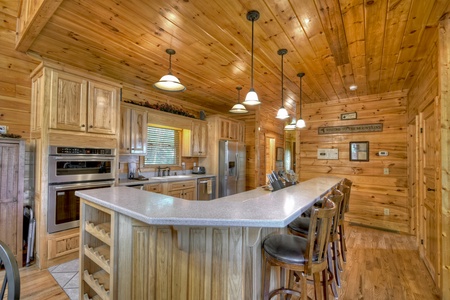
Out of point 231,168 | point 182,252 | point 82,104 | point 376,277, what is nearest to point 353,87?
point 231,168

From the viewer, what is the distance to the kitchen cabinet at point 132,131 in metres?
3.79

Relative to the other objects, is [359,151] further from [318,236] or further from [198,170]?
[318,236]

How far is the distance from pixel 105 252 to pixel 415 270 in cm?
359

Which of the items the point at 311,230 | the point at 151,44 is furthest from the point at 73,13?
the point at 311,230

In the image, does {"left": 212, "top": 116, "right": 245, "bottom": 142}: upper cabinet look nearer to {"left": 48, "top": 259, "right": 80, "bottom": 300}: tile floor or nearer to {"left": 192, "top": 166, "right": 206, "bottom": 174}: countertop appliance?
{"left": 192, "top": 166, "right": 206, "bottom": 174}: countertop appliance

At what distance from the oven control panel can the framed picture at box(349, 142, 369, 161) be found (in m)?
4.60

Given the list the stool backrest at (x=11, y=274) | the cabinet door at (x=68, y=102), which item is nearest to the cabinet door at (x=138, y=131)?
the cabinet door at (x=68, y=102)

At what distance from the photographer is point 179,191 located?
4312 millimetres

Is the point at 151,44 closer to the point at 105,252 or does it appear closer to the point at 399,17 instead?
the point at 105,252

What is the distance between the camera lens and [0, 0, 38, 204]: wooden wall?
9.18 ft

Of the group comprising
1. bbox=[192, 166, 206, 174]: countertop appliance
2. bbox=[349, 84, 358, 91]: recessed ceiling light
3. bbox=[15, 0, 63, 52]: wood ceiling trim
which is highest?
bbox=[15, 0, 63, 52]: wood ceiling trim

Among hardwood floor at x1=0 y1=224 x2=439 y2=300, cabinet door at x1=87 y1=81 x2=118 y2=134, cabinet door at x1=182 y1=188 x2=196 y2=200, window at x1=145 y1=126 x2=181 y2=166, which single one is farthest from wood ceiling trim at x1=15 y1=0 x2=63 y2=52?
cabinet door at x1=182 y1=188 x2=196 y2=200

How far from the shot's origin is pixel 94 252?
1.83m

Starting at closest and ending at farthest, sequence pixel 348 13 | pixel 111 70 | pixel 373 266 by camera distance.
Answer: pixel 348 13, pixel 373 266, pixel 111 70
